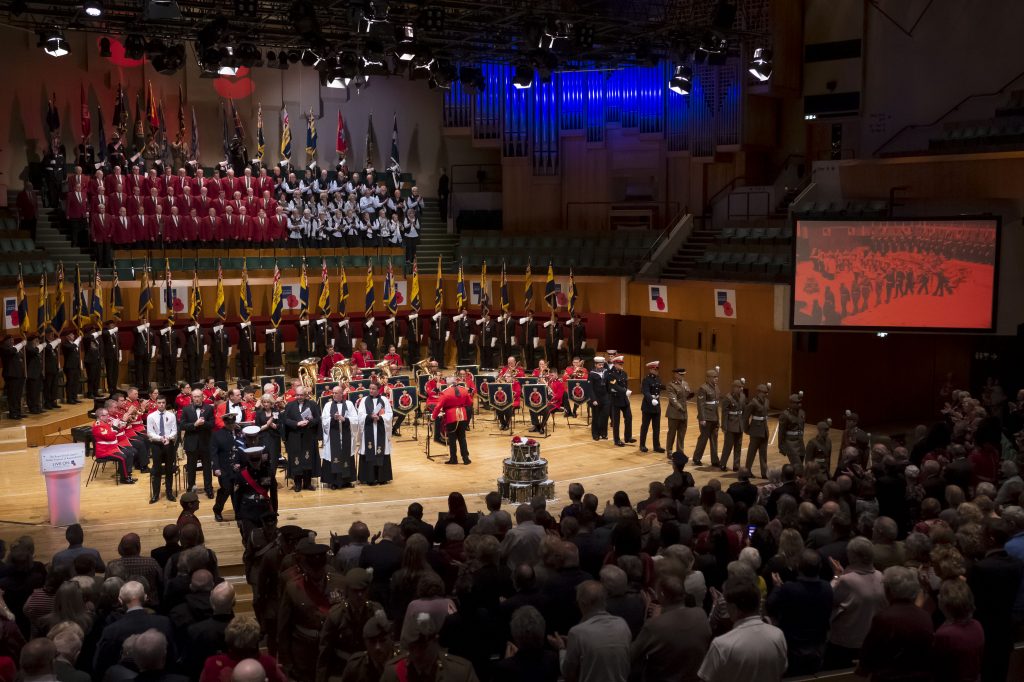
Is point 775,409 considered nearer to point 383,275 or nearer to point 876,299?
point 876,299

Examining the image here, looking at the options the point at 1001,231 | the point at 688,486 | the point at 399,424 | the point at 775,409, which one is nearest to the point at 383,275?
the point at 399,424

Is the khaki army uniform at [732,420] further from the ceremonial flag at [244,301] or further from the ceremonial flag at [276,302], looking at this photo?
the ceremonial flag at [244,301]

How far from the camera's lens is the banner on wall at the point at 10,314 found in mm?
17859

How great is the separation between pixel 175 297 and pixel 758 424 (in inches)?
482

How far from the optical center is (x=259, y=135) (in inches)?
981

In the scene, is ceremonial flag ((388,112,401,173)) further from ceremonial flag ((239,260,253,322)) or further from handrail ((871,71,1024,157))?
handrail ((871,71,1024,157))

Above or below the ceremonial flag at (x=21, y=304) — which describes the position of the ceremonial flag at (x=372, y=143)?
above

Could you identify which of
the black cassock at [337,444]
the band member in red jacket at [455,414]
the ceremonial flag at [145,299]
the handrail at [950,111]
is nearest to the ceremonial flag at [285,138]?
the ceremonial flag at [145,299]

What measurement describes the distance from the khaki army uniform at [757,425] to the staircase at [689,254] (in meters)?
7.84

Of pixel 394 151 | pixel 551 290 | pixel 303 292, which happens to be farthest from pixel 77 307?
pixel 394 151

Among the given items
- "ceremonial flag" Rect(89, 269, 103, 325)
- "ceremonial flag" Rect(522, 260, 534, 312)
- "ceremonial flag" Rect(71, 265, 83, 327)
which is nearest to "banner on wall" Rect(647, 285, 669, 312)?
"ceremonial flag" Rect(522, 260, 534, 312)

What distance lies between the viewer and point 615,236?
81.0ft

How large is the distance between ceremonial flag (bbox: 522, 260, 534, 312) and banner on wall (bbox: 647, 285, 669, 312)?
2570mm

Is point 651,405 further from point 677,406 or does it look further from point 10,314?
point 10,314
